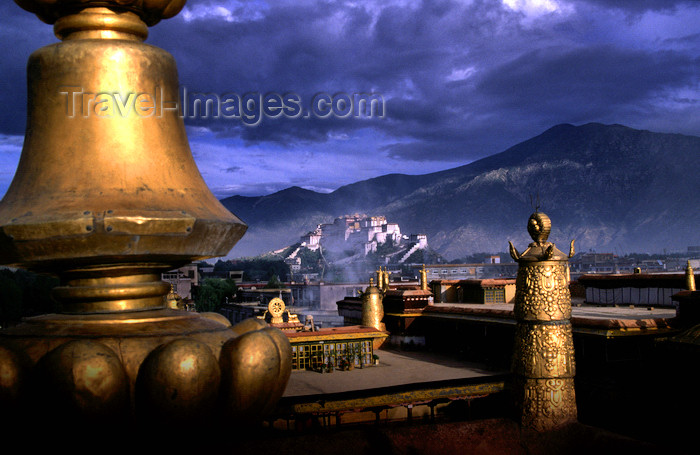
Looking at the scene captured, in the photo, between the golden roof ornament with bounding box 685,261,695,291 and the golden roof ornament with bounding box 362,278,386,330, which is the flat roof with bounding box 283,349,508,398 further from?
the golden roof ornament with bounding box 685,261,695,291

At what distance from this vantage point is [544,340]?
222 inches

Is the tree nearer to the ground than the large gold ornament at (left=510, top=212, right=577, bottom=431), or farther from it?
nearer to the ground

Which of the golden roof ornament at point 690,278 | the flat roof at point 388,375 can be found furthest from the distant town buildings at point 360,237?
the flat roof at point 388,375

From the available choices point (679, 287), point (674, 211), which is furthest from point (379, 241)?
point (679, 287)

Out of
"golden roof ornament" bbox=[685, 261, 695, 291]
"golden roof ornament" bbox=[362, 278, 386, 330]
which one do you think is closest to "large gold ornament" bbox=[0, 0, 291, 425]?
"golden roof ornament" bbox=[362, 278, 386, 330]

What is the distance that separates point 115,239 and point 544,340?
15.7 ft

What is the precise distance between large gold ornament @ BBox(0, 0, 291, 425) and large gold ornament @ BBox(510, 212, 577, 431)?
3980 mm

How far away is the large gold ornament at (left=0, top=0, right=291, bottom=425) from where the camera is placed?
163cm

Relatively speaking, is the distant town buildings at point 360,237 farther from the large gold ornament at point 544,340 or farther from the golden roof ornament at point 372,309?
the large gold ornament at point 544,340

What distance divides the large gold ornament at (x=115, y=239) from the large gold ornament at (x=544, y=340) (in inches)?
157

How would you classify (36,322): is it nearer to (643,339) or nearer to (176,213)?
(176,213)

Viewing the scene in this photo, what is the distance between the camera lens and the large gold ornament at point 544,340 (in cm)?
530

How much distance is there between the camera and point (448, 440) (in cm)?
315

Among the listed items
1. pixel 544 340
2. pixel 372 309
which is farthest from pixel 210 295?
pixel 544 340
